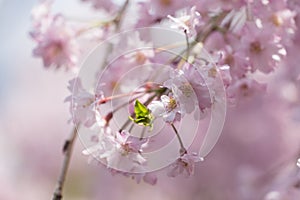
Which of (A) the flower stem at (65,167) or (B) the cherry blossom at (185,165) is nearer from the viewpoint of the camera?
(B) the cherry blossom at (185,165)

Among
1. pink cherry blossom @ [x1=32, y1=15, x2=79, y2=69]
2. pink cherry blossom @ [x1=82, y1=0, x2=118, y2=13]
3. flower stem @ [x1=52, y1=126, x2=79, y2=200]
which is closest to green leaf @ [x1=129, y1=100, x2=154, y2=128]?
flower stem @ [x1=52, y1=126, x2=79, y2=200]

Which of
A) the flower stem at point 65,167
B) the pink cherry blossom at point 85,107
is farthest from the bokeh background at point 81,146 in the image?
the pink cherry blossom at point 85,107

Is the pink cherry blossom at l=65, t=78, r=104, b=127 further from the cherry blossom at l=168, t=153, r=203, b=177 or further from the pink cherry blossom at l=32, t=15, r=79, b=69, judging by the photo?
the pink cherry blossom at l=32, t=15, r=79, b=69

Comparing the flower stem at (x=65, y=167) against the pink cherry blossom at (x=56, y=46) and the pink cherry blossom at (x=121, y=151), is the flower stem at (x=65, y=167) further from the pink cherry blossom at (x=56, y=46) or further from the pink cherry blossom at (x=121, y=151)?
the pink cherry blossom at (x=56, y=46)

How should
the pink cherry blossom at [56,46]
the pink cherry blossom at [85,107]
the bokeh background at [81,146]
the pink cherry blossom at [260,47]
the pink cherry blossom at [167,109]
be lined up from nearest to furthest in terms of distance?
the pink cherry blossom at [167,109], the pink cherry blossom at [85,107], the pink cherry blossom at [260,47], the pink cherry blossom at [56,46], the bokeh background at [81,146]

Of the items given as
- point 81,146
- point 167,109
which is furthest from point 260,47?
point 81,146

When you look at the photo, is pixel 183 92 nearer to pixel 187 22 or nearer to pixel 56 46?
pixel 187 22
